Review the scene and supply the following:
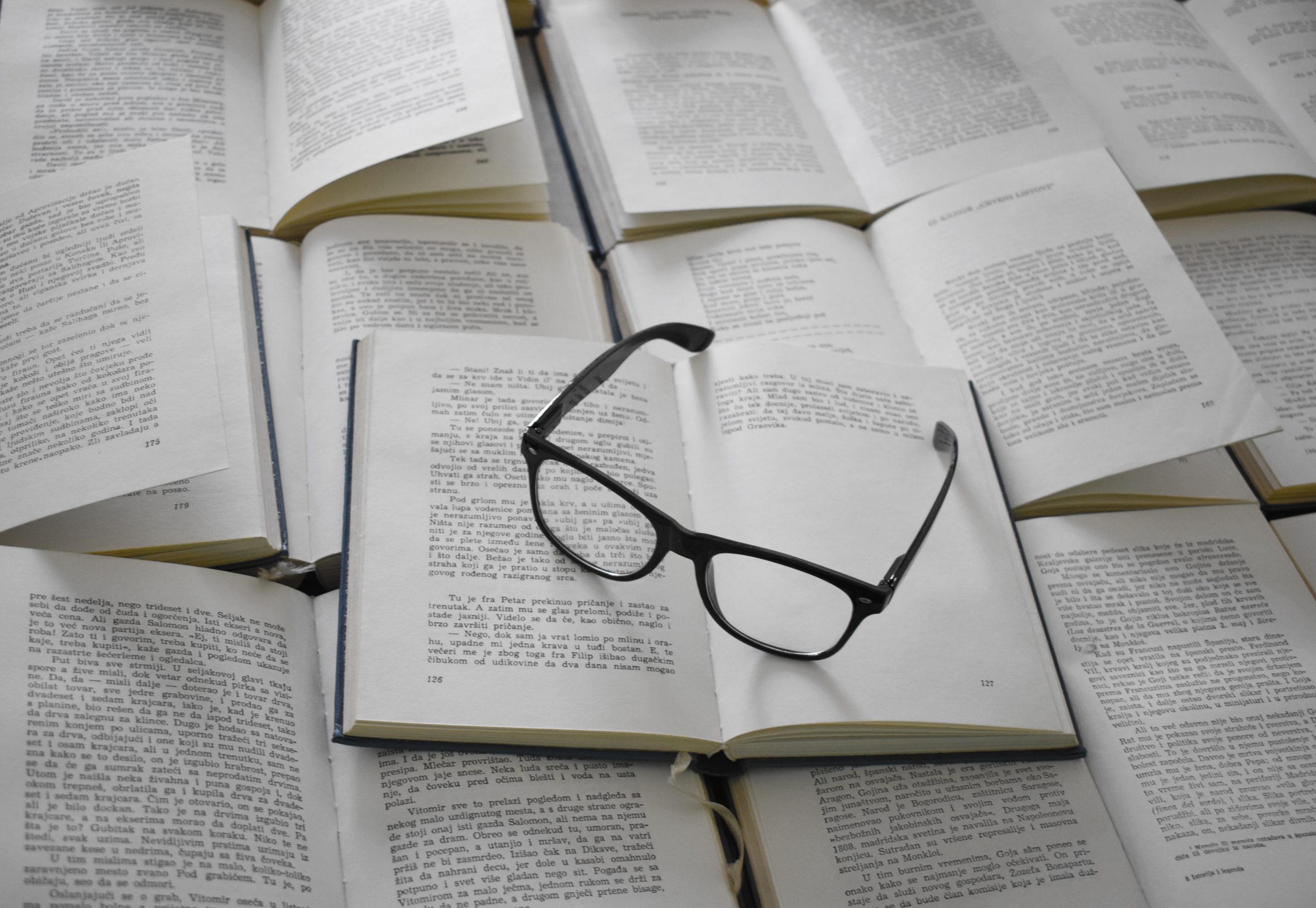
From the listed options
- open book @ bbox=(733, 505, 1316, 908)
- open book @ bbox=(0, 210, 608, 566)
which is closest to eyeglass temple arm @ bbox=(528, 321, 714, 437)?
open book @ bbox=(0, 210, 608, 566)

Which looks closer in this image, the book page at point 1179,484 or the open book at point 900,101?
the book page at point 1179,484

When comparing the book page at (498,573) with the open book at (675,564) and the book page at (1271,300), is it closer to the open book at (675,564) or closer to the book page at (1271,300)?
the open book at (675,564)

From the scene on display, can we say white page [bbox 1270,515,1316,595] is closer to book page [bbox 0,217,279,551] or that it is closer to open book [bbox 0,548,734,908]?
open book [bbox 0,548,734,908]

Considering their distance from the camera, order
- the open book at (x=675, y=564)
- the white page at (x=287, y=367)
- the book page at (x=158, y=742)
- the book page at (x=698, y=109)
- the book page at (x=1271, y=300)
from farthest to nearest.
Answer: the book page at (x=698, y=109), the book page at (x=1271, y=300), the white page at (x=287, y=367), the open book at (x=675, y=564), the book page at (x=158, y=742)

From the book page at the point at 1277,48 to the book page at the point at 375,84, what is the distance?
3.21ft

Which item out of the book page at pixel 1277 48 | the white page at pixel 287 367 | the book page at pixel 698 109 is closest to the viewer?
the white page at pixel 287 367

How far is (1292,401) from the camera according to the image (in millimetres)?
976

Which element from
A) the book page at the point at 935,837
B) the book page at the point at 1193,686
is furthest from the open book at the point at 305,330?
the book page at the point at 1193,686

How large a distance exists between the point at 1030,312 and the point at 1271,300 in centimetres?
31

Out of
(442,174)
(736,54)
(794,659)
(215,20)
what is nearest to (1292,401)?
(794,659)

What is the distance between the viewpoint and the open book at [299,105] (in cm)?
97

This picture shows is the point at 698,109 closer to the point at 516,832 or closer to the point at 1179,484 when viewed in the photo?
the point at 1179,484

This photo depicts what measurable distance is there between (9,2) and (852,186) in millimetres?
1002

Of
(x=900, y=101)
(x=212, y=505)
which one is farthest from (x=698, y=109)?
(x=212, y=505)
